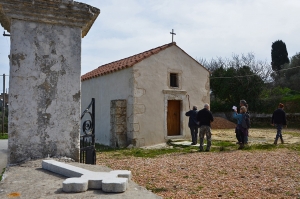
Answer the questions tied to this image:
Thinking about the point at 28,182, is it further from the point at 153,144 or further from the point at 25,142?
the point at 153,144

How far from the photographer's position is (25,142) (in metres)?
2.92

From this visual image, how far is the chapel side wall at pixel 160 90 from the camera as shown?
1136 cm

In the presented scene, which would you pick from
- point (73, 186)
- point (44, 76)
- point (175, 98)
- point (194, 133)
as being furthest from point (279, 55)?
point (73, 186)

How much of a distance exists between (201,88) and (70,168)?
11389 millimetres

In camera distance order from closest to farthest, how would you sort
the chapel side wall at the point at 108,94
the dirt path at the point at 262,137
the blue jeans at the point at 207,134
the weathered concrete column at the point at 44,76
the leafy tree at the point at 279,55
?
the weathered concrete column at the point at 44,76 < the blue jeans at the point at 207,134 < the chapel side wall at the point at 108,94 < the dirt path at the point at 262,137 < the leafy tree at the point at 279,55

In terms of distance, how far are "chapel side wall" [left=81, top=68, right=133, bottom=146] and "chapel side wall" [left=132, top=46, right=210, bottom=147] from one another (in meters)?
0.39

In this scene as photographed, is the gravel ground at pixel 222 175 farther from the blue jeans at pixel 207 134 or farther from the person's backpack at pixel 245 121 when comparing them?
the person's backpack at pixel 245 121

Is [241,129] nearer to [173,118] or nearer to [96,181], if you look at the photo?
[173,118]

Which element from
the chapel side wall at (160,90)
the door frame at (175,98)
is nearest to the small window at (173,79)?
the chapel side wall at (160,90)

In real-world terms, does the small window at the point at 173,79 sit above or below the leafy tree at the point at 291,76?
below

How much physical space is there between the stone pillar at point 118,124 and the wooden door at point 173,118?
215cm

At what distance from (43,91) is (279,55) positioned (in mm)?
35090

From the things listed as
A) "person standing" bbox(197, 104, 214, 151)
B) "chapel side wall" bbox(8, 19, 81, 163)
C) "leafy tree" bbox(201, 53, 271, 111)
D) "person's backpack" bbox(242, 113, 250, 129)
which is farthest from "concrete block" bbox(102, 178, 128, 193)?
"leafy tree" bbox(201, 53, 271, 111)

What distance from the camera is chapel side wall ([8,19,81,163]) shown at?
2.90 m
